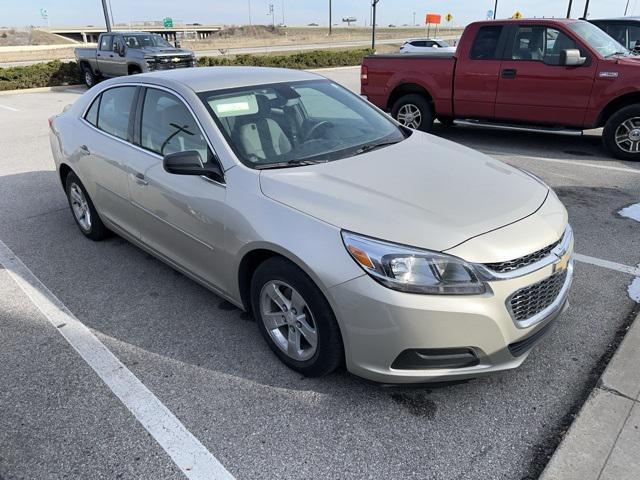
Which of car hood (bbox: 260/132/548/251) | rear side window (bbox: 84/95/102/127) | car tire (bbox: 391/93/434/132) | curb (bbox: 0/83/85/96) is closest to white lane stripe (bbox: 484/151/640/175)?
car tire (bbox: 391/93/434/132)

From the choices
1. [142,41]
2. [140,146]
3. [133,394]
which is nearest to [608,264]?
[133,394]

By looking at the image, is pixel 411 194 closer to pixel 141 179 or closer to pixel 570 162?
pixel 141 179

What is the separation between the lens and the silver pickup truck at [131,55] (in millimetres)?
16141

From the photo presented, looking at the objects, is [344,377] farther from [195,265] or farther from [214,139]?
[214,139]

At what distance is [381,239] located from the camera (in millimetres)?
2418

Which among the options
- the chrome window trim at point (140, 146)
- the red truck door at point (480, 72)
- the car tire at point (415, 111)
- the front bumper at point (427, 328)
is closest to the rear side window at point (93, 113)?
the chrome window trim at point (140, 146)

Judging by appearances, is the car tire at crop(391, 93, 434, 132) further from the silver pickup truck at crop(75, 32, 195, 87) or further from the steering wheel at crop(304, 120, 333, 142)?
the silver pickup truck at crop(75, 32, 195, 87)

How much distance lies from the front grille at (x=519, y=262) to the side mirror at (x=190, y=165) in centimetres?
164

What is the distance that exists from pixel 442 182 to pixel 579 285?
1686 mm

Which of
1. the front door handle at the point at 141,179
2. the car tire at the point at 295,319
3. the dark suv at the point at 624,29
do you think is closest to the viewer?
the car tire at the point at 295,319

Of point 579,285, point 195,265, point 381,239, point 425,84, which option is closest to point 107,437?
point 195,265

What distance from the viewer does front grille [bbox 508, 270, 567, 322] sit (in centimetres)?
244

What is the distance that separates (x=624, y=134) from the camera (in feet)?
23.3

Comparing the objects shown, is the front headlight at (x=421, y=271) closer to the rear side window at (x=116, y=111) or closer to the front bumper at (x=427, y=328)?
the front bumper at (x=427, y=328)
